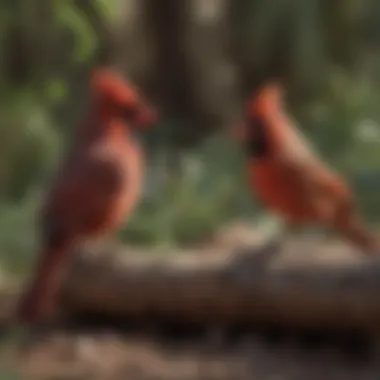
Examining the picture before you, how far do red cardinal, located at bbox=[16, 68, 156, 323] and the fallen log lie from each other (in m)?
0.12

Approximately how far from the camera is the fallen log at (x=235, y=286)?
1.61 meters

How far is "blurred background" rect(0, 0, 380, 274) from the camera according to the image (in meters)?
2.00

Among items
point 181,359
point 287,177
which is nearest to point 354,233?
point 287,177

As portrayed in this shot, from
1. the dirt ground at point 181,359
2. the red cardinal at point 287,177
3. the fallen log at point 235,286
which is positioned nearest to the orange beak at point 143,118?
the red cardinal at point 287,177

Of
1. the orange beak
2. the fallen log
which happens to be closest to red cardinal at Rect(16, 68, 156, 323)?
the orange beak

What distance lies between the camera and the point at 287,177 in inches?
62.1

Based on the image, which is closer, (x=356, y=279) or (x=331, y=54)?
(x=356, y=279)

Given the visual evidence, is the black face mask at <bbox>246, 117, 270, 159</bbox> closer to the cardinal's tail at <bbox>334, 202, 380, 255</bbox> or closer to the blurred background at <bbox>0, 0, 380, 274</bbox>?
the cardinal's tail at <bbox>334, 202, 380, 255</bbox>

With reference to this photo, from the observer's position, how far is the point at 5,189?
2131 mm

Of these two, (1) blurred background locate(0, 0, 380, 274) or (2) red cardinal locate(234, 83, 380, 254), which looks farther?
(1) blurred background locate(0, 0, 380, 274)

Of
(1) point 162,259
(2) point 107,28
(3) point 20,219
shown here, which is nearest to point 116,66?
(2) point 107,28

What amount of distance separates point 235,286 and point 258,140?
0.25 m

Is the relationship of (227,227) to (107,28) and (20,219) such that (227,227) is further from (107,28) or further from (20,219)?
(107,28)

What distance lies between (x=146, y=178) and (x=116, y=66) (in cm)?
49
